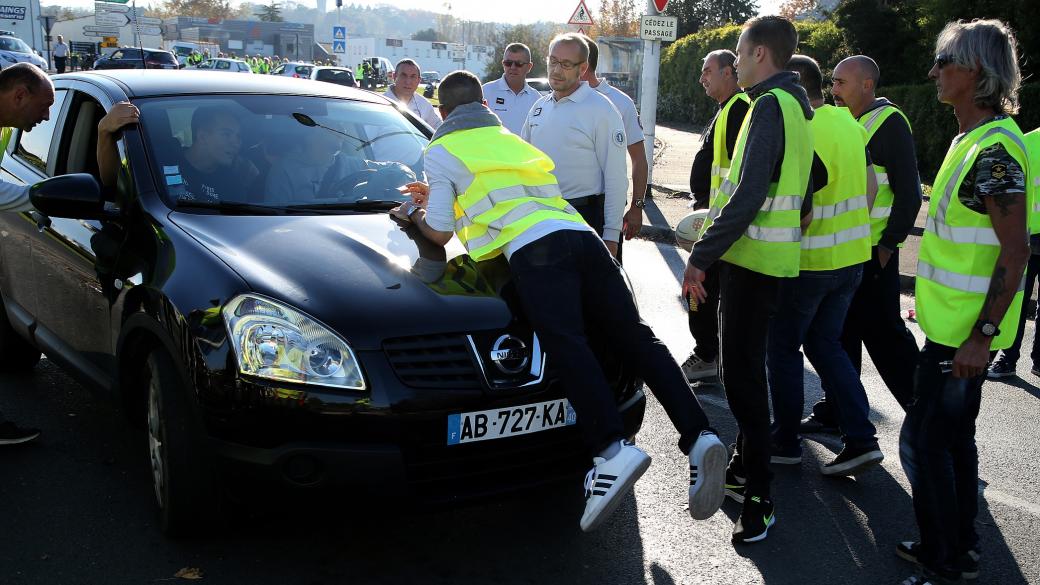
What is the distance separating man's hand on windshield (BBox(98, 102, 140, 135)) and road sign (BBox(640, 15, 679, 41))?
9.79m

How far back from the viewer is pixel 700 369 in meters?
5.96

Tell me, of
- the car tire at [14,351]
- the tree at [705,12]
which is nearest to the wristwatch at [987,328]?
the car tire at [14,351]

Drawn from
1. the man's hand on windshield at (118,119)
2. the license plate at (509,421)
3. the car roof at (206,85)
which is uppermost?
the car roof at (206,85)

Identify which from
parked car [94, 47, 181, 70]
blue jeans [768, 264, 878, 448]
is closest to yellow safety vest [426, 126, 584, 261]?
blue jeans [768, 264, 878, 448]

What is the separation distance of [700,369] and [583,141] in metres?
1.54

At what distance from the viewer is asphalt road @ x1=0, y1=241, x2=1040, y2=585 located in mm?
3473

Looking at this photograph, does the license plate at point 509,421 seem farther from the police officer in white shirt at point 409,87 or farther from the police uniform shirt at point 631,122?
the police officer in white shirt at point 409,87

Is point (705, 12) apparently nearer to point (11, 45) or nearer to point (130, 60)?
point (130, 60)

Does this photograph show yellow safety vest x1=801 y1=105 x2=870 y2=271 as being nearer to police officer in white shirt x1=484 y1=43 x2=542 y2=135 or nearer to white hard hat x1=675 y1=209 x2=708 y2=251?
white hard hat x1=675 y1=209 x2=708 y2=251

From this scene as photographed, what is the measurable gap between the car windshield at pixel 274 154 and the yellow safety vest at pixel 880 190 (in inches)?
88.2

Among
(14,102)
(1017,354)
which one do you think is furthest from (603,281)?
(1017,354)

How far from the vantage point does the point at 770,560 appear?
146 inches

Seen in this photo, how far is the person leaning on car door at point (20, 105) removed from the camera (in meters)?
4.48

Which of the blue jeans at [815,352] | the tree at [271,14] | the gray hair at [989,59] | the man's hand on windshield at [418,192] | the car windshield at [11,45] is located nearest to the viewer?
the gray hair at [989,59]
